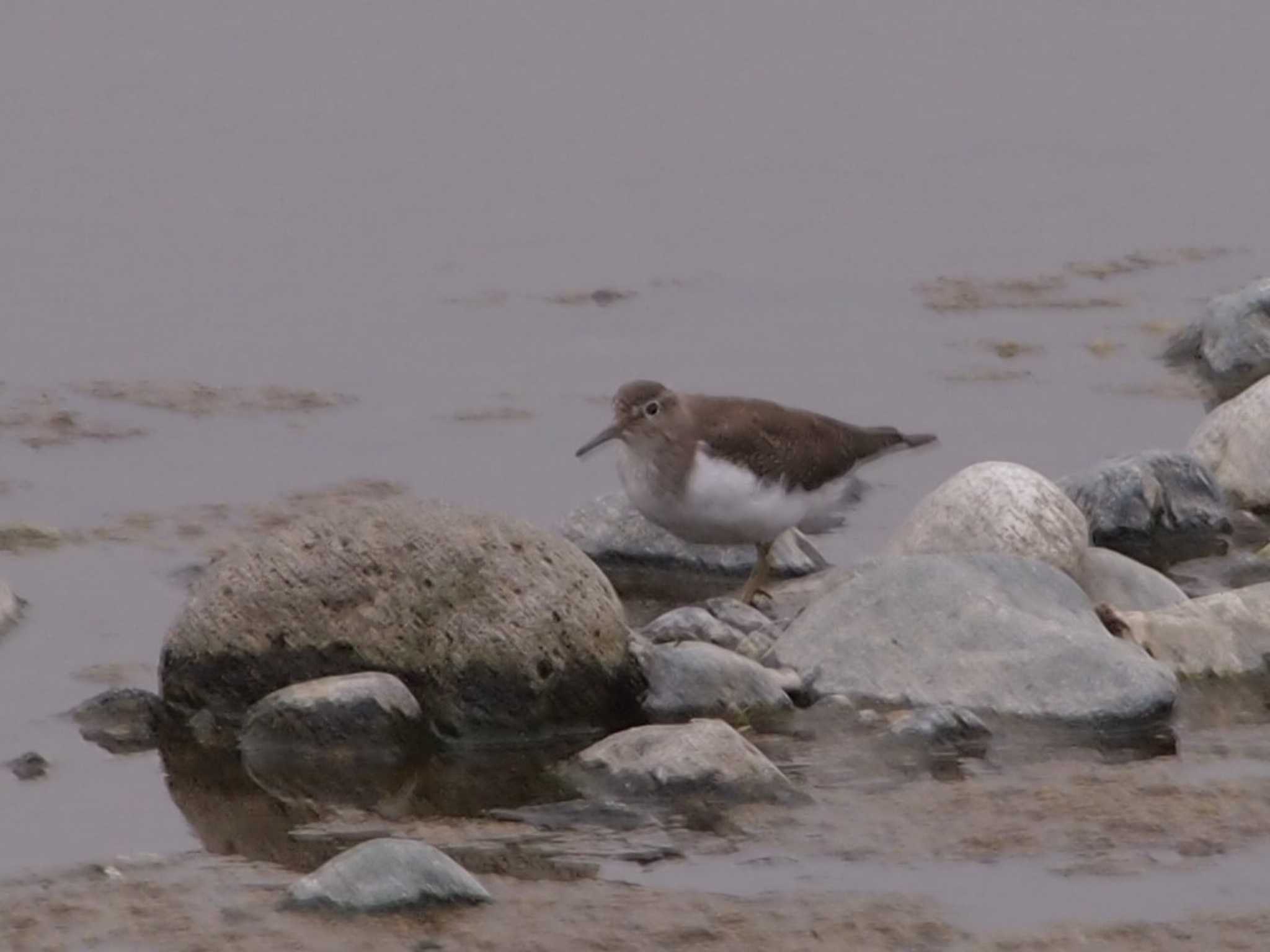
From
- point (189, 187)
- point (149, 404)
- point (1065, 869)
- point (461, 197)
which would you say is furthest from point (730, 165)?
point (1065, 869)

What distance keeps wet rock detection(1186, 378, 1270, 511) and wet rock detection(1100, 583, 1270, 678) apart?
6.77 ft

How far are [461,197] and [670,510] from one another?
6.20m

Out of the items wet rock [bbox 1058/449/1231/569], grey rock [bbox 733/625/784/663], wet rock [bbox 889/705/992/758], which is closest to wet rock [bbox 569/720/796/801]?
wet rock [bbox 889/705/992/758]

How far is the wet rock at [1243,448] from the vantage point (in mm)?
12297

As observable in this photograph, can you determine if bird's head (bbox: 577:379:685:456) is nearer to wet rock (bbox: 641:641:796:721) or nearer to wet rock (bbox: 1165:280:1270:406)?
wet rock (bbox: 641:641:796:721)

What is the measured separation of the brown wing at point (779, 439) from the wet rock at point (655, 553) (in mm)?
371

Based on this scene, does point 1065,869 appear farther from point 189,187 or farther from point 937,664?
point 189,187

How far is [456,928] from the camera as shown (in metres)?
7.53

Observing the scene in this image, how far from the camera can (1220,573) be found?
11492 mm

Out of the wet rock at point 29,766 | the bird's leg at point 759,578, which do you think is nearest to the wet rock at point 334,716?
the wet rock at point 29,766

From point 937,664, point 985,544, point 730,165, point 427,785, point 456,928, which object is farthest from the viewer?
point 730,165

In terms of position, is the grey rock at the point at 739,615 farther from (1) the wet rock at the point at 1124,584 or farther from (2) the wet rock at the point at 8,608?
(2) the wet rock at the point at 8,608

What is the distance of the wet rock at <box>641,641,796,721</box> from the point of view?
31.4 ft

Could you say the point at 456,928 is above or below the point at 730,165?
below
